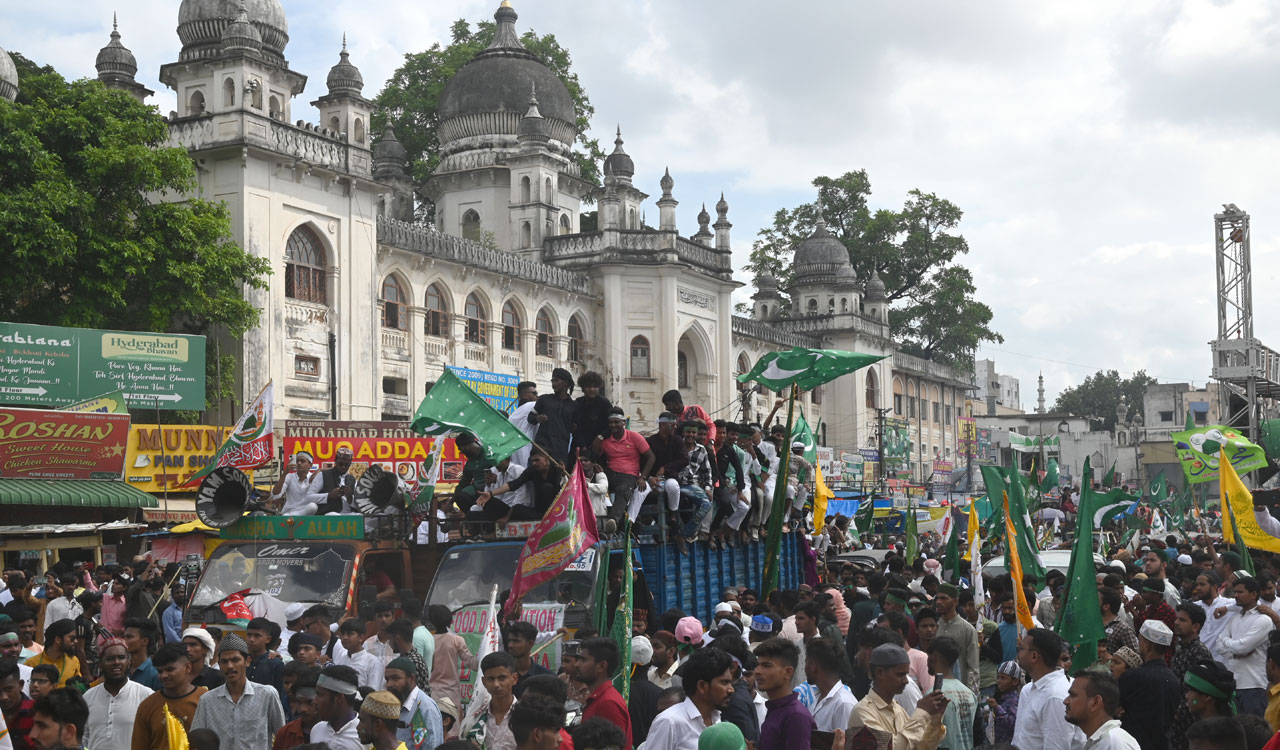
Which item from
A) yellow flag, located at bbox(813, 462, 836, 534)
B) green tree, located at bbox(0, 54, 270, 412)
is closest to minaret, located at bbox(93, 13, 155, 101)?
green tree, located at bbox(0, 54, 270, 412)

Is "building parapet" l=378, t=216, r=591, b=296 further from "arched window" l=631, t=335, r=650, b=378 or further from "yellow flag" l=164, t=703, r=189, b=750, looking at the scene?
"yellow flag" l=164, t=703, r=189, b=750

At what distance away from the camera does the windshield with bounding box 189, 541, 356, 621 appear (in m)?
10.8

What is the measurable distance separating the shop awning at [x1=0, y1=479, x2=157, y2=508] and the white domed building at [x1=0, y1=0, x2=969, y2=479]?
787cm

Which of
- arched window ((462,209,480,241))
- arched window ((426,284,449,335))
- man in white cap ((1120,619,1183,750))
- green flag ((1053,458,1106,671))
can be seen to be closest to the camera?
man in white cap ((1120,619,1183,750))

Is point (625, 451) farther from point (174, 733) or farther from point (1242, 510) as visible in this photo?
point (1242, 510)

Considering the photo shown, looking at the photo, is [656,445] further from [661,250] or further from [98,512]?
[661,250]

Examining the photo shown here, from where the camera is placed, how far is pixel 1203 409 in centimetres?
7606

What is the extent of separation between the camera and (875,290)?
58375 millimetres

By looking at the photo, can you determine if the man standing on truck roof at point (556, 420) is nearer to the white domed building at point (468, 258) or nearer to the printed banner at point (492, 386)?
the white domed building at point (468, 258)

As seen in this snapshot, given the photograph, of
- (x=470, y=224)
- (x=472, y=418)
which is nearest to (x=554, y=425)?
(x=472, y=418)

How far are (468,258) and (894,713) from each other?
103ft

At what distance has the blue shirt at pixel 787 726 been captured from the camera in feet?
20.0

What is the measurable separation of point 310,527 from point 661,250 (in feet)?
104

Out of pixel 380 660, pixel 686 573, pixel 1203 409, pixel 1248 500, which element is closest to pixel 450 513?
pixel 686 573
